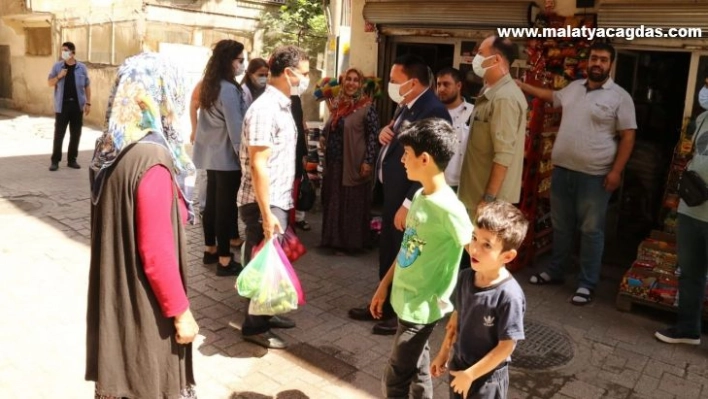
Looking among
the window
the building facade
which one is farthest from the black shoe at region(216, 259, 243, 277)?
the window

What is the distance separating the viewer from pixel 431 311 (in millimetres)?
2789

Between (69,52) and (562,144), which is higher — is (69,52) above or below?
above

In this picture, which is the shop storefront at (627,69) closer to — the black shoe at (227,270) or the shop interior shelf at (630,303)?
the shop interior shelf at (630,303)

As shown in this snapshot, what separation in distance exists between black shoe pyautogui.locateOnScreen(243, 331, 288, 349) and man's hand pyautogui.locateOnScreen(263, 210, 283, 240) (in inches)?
31.7

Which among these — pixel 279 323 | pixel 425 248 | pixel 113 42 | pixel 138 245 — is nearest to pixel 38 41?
pixel 113 42

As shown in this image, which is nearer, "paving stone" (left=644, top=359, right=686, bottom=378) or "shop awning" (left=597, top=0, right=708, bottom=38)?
"paving stone" (left=644, top=359, right=686, bottom=378)

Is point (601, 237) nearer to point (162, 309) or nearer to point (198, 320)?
point (198, 320)

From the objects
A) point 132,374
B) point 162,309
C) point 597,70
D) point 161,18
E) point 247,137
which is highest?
point 161,18

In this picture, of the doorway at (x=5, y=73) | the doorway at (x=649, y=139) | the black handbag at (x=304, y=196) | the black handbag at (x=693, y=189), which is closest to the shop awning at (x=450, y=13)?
the doorway at (x=649, y=139)

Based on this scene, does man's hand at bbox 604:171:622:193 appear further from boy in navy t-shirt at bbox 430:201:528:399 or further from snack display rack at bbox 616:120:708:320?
boy in navy t-shirt at bbox 430:201:528:399

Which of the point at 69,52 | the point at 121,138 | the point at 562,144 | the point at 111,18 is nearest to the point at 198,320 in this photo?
the point at 121,138

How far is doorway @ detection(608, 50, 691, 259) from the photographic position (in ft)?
21.7

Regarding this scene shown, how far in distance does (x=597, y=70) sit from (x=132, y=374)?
421 centimetres

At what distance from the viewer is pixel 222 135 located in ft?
16.7
